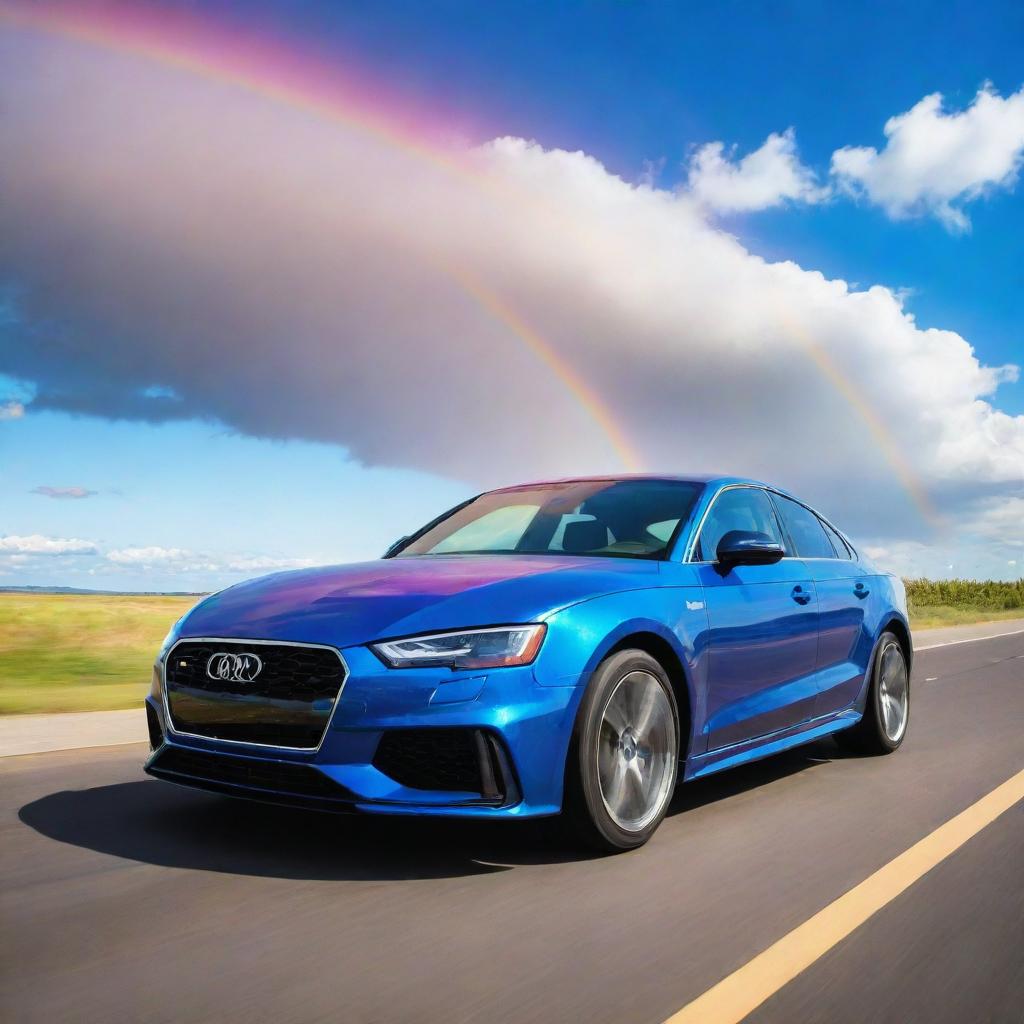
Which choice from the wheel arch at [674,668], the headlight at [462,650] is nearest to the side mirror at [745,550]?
the wheel arch at [674,668]

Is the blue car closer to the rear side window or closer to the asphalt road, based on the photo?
the asphalt road

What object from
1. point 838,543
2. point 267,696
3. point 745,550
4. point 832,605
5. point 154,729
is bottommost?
point 154,729

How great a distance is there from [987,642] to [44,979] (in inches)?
841

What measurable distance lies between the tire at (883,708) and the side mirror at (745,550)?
217 cm

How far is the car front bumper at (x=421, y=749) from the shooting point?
410cm

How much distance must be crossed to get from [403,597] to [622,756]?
3.61ft

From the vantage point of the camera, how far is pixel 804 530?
23.3 feet

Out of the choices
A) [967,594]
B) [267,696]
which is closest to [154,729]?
[267,696]

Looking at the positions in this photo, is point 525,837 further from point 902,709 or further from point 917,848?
point 902,709

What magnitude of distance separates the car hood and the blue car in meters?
0.01

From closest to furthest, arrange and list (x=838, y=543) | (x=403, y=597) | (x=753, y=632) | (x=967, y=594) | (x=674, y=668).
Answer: (x=403, y=597) → (x=674, y=668) → (x=753, y=632) → (x=838, y=543) → (x=967, y=594)

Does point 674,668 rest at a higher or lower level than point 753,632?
lower

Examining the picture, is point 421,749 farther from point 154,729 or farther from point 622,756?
point 154,729

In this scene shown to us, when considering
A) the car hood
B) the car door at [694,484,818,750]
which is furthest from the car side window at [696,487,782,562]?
the car hood
